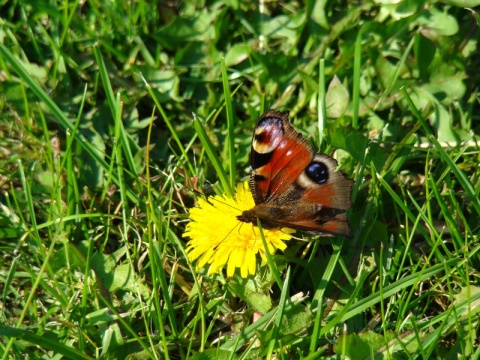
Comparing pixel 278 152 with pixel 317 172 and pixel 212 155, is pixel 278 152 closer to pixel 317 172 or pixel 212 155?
pixel 317 172

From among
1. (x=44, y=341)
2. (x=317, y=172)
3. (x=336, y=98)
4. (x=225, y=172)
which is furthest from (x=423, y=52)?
(x=44, y=341)

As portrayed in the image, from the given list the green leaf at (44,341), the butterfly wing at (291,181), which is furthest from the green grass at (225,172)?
the butterfly wing at (291,181)

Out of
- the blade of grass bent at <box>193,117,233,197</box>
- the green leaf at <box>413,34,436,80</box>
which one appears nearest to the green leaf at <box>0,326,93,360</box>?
the blade of grass bent at <box>193,117,233,197</box>

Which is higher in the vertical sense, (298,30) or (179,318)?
(298,30)

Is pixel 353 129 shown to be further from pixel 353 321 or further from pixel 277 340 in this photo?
pixel 277 340

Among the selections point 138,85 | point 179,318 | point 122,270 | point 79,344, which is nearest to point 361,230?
point 179,318

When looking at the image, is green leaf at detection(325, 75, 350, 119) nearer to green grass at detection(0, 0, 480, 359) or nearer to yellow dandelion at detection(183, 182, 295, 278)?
green grass at detection(0, 0, 480, 359)
